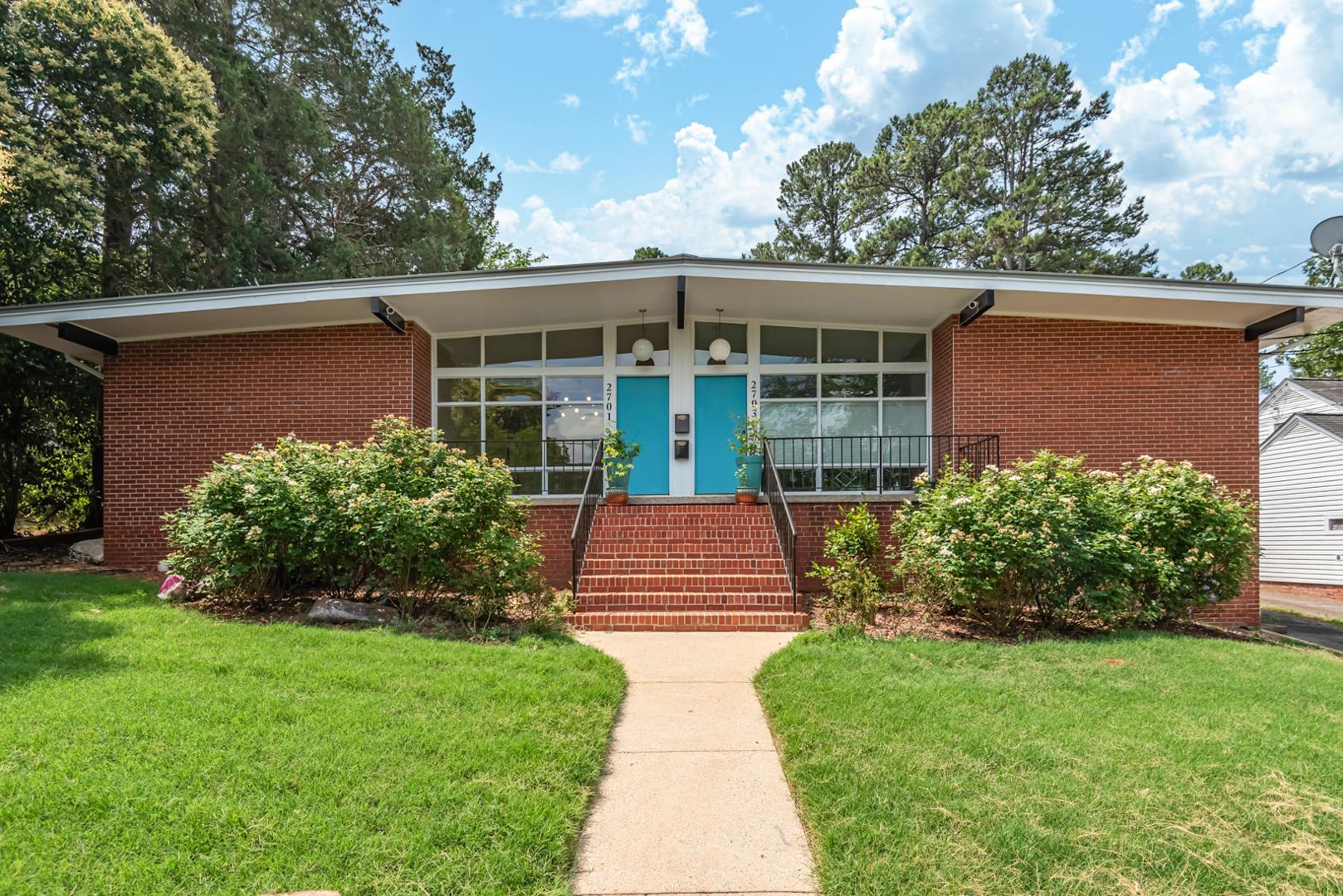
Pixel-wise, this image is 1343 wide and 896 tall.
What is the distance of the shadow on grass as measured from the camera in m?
4.23

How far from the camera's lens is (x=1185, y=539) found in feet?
22.7

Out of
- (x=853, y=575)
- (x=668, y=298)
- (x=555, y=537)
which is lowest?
(x=853, y=575)

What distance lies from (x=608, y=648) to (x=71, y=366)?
36.2 ft

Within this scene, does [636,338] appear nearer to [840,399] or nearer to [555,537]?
[840,399]

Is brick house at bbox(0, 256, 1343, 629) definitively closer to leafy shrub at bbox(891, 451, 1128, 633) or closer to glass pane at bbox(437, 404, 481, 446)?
glass pane at bbox(437, 404, 481, 446)

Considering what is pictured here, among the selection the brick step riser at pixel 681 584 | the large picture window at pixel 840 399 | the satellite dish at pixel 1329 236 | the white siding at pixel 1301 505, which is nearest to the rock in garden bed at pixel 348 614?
the brick step riser at pixel 681 584

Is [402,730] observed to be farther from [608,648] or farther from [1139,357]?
[1139,357]

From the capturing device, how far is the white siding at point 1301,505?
16.0 m

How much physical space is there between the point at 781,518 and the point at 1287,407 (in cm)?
1868

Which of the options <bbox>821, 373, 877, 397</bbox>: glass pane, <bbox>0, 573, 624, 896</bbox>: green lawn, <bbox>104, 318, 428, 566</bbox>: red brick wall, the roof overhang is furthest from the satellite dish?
<bbox>104, 318, 428, 566</bbox>: red brick wall

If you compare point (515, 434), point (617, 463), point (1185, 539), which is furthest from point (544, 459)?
point (1185, 539)

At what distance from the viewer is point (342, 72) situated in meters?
17.1

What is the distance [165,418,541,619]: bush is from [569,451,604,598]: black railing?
0.81m

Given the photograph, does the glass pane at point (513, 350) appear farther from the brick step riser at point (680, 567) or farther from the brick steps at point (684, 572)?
the brick step riser at point (680, 567)
